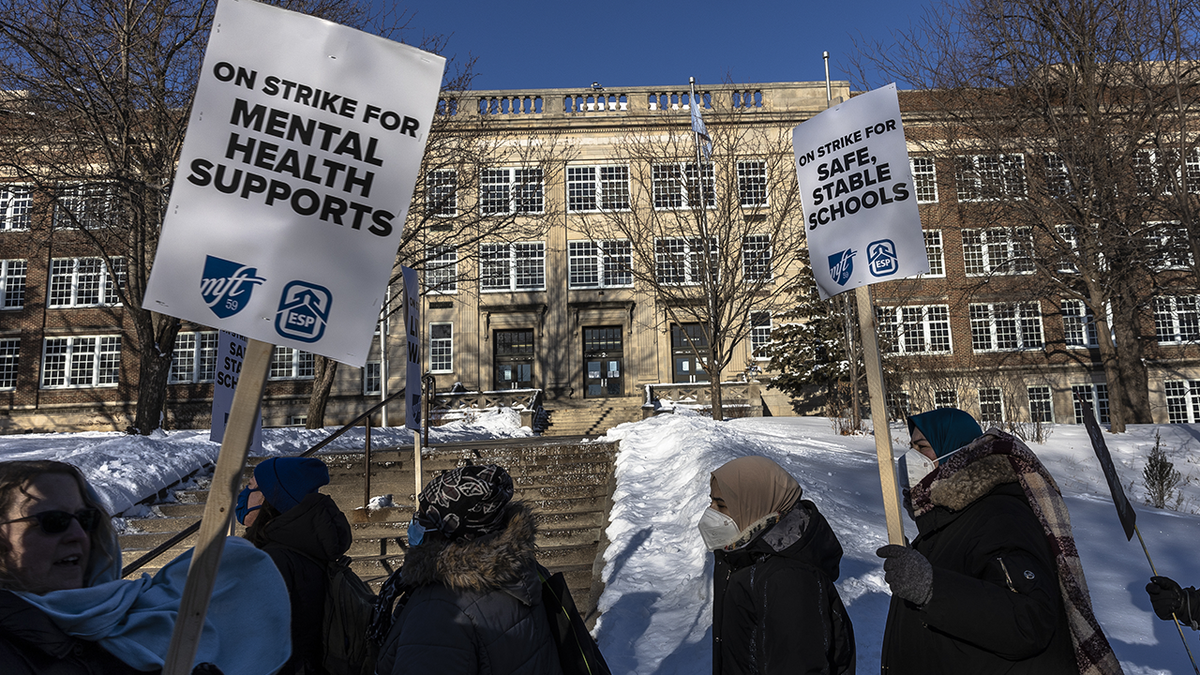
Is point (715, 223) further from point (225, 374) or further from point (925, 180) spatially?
point (925, 180)

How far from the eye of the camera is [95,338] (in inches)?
1284

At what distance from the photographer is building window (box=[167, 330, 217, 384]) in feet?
107

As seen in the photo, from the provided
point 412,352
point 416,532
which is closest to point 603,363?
point 412,352

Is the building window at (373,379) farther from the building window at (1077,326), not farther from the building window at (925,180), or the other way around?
the building window at (1077,326)

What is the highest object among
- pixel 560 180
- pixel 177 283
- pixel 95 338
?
pixel 560 180

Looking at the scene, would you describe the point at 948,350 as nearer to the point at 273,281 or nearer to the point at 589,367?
the point at 589,367

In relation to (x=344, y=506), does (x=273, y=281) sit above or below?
above

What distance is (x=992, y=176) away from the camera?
21.6m

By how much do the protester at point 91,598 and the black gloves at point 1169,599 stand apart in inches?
123

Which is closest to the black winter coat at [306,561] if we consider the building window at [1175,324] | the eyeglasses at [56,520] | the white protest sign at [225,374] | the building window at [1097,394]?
the eyeglasses at [56,520]

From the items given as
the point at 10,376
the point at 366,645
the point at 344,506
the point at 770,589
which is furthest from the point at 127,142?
the point at 10,376

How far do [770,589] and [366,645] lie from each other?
1660 mm

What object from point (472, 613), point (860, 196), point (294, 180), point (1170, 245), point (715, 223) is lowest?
point (472, 613)

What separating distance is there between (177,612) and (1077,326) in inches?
1451
